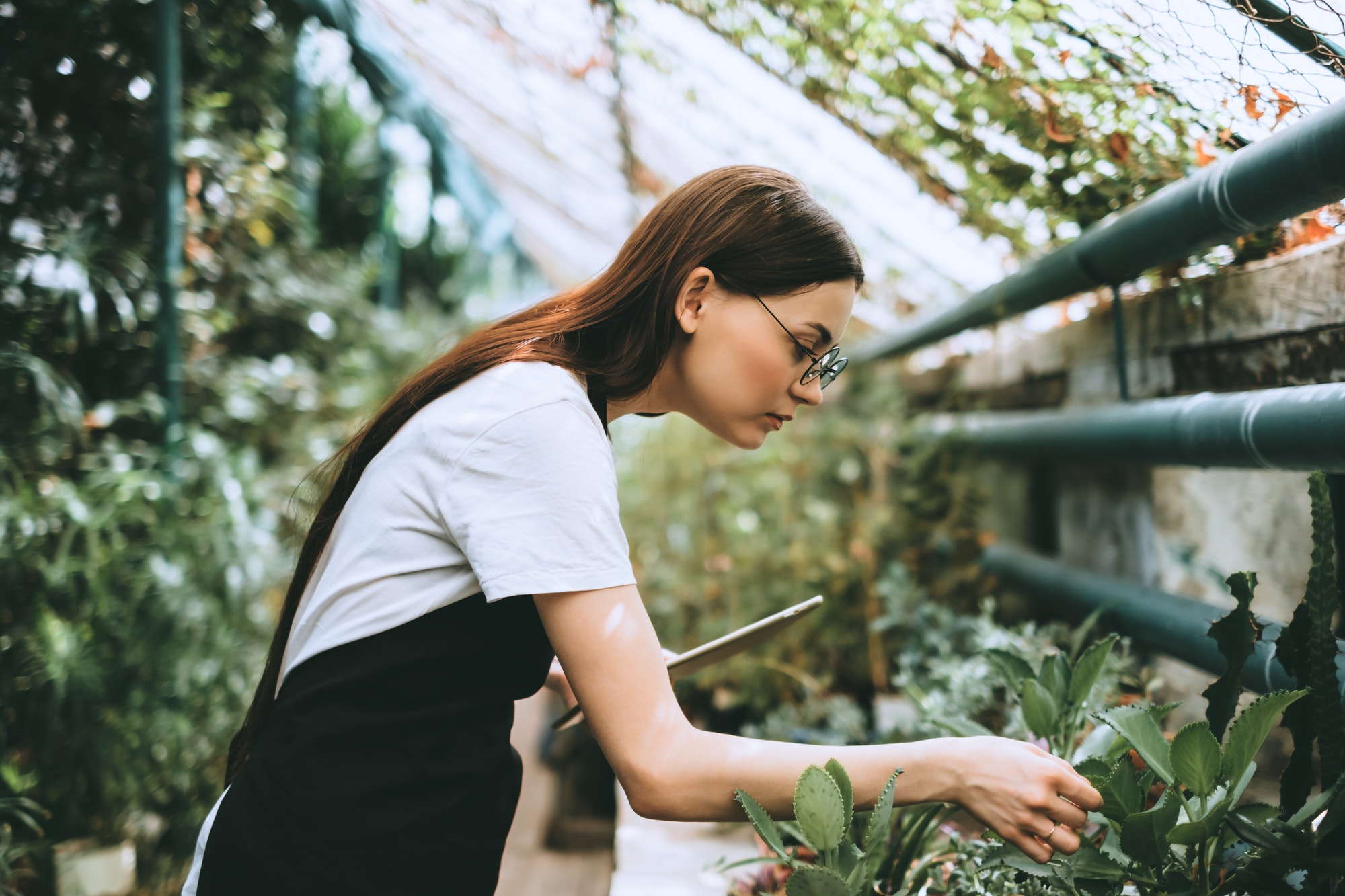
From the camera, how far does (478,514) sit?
2.78ft

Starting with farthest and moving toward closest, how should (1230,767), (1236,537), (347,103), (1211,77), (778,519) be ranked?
(347,103), (778,519), (1236,537), (1211,77), (1230,767)

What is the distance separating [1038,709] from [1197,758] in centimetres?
32

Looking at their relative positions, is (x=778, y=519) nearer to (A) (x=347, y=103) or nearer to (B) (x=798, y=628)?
(B) (x=798, y=628)

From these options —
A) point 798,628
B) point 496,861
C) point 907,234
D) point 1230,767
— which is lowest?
point 798,628

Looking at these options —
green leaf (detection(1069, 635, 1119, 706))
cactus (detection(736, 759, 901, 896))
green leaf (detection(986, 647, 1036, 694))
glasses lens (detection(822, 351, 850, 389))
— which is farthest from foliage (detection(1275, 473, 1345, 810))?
glasses lens (detection(822, 351, 850, 389))

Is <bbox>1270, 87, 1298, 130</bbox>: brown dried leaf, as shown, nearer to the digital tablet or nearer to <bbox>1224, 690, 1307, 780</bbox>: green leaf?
<bbox>1224, 690, 1307, 780</bbox>: green leaf

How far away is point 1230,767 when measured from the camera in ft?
2.81

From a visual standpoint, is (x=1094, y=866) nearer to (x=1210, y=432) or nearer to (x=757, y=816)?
(x=757, y=816)

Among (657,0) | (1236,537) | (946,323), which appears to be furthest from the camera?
(946,323)

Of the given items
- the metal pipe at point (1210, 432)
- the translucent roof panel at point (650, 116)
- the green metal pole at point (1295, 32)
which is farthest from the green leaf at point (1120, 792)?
the translucent roof panel at point (650, 116)

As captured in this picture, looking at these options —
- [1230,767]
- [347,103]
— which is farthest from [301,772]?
[347,103]

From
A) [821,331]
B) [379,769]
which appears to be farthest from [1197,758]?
[379,769]

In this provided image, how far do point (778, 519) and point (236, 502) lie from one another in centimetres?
184

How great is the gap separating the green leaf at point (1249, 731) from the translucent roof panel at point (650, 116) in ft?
4.72
